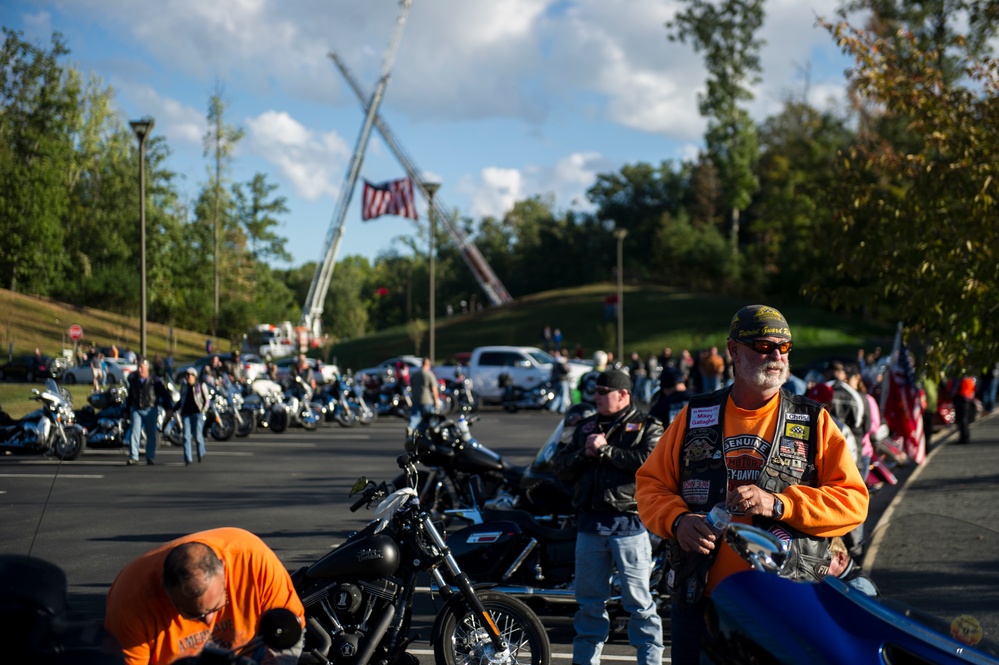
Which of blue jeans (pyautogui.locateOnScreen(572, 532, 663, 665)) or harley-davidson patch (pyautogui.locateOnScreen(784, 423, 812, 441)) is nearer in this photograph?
harley-davidson patch (pyautogui.locateOnScreen(784, 423, 812, 441))

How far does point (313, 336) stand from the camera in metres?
66.2

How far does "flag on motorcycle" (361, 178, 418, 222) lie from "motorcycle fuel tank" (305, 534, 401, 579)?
48.7 m

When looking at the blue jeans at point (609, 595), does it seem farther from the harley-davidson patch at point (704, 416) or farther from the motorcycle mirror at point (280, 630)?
the motorcycle mirror at point (280, 630)

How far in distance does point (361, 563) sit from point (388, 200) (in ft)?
162

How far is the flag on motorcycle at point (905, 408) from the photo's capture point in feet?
48.7

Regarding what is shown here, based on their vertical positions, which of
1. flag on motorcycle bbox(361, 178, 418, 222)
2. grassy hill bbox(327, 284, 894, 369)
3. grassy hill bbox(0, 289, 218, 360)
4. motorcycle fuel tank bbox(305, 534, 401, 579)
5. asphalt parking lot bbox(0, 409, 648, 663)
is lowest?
asphalt parking lot bbox(0, 409, 648, 663)

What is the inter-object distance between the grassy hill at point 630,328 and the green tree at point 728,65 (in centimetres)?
1072

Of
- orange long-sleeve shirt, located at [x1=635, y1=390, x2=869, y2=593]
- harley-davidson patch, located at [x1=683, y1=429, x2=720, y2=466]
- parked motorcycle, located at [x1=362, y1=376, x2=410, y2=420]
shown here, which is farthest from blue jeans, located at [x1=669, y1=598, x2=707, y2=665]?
parked motorcycle, located at [x1=362, y1=376, x2=410, y2=420]

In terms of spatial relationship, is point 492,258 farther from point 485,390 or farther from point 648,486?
point 648,486

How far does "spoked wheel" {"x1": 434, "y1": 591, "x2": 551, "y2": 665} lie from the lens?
5137 mm

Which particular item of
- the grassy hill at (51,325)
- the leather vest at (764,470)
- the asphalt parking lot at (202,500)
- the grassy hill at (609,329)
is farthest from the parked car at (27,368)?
the grassy hill at (609,329)

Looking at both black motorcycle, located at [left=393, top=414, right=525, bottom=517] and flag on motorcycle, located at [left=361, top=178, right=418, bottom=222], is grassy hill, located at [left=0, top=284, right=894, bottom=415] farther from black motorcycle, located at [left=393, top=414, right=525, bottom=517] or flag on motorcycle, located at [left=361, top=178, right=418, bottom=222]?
black motorcycle, located at [left=393, top=414, right=525, bottom=517]

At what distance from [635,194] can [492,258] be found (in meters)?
19.6

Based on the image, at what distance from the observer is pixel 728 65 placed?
64.2 meters
